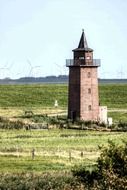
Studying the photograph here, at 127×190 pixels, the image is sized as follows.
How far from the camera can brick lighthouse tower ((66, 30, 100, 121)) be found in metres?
79.0

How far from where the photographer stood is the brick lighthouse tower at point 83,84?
79000 mm

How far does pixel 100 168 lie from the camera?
94.5ft

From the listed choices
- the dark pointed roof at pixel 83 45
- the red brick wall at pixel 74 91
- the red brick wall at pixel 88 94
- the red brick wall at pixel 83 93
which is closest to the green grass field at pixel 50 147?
the red brick wall at pixel 88 94

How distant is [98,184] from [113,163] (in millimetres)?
1395

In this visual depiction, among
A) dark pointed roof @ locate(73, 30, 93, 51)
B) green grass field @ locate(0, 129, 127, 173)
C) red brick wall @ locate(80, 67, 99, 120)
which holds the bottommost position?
green grass field @ locate(0, 129, 127, 173)

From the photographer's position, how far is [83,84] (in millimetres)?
80062

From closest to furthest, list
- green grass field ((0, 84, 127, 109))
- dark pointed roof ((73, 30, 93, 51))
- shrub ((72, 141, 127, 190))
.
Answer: shrub ((72, 141, 127, 190)), dark pointed roof ((73, 30, 93, 51)), green grass field ((0, 84, 127, 109))

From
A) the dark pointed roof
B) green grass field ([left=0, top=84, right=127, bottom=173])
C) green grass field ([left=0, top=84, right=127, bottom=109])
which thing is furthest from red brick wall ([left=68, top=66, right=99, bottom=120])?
green grass field ([left=0, top=84, right=127, bottom=109])

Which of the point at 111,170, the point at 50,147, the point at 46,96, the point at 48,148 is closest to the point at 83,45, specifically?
the point at 50,147

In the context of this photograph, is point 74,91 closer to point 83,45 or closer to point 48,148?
point 83,45

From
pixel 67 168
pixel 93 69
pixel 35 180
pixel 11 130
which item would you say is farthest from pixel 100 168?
pixel 93 69

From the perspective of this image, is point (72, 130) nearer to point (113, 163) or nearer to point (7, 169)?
point (7, 169)

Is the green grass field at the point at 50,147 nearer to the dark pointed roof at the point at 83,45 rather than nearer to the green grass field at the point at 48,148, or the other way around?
the green grass field at the point at 48,148

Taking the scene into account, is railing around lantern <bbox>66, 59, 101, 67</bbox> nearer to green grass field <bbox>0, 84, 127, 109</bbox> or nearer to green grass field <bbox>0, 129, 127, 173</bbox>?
green grass field <bbox>0, 129, 127, 173</bbox>
